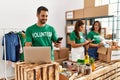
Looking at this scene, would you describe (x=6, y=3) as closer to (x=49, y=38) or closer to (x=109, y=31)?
(x=49, y=38)

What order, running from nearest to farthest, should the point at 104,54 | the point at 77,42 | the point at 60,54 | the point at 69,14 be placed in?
the point at 77,42
the point at 104,54
the point at 60,54
the point at 69,14

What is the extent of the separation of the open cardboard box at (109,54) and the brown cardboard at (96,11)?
1.07m

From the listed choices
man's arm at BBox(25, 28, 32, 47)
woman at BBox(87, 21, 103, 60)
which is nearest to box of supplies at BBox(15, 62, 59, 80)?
man's arm at BBox(25, 28, 32, 47)

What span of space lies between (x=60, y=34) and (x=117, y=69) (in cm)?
236

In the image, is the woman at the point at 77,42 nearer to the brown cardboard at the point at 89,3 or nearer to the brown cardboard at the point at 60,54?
the brown cardboard at the point at 60,54

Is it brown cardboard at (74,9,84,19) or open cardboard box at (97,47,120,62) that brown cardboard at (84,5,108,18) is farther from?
open cardboard box at (97,47,120,62)

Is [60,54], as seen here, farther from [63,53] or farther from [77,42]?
[77,42]

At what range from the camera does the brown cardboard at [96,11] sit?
3.60m

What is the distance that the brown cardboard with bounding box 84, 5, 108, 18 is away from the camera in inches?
142

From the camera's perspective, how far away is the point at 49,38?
2.03 metres

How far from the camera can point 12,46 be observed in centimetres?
331

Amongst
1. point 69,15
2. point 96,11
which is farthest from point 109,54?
point 69,15

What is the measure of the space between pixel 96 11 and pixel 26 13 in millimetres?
1840

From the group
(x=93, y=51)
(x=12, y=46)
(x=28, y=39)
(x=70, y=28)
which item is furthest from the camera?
(x=70, y=28)
